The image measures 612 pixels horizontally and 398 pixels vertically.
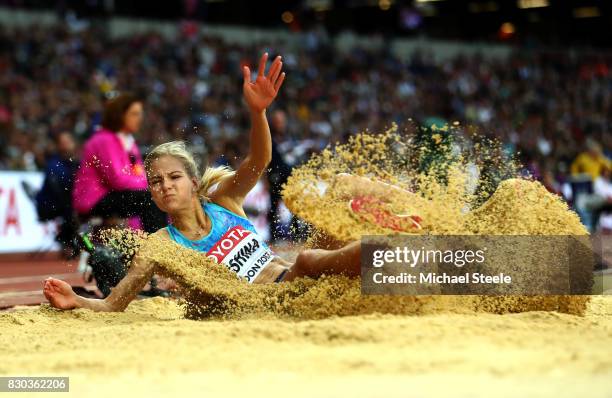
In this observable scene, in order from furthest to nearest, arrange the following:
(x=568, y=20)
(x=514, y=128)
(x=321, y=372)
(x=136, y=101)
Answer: (x=568, y=20) → (x=514, y=128) → (x=136, y=101) → (x=321, y=372)

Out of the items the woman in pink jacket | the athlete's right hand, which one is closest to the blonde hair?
the athlete's right hand

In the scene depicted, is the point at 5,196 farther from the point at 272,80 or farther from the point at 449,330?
the point at 449,330

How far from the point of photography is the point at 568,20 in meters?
39.1

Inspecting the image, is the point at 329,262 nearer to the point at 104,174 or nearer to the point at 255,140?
the point at 255,140

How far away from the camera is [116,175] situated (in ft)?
24.9

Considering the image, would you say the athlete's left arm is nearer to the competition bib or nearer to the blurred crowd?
the competition bib

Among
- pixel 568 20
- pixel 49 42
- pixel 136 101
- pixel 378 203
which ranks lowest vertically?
pixel 378 203

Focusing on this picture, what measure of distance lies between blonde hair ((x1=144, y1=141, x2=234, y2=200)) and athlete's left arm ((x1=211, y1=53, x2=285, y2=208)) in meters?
0.07

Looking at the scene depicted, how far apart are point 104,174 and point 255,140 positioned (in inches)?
94.3

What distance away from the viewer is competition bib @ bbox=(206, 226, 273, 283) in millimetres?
5449

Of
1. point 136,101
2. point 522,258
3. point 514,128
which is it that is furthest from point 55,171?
point 514,128

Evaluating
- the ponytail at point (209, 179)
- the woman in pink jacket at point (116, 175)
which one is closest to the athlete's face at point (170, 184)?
the ponytail at point (209, 179)

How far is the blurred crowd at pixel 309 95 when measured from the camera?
54.5ft

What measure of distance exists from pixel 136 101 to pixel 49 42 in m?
12.2
